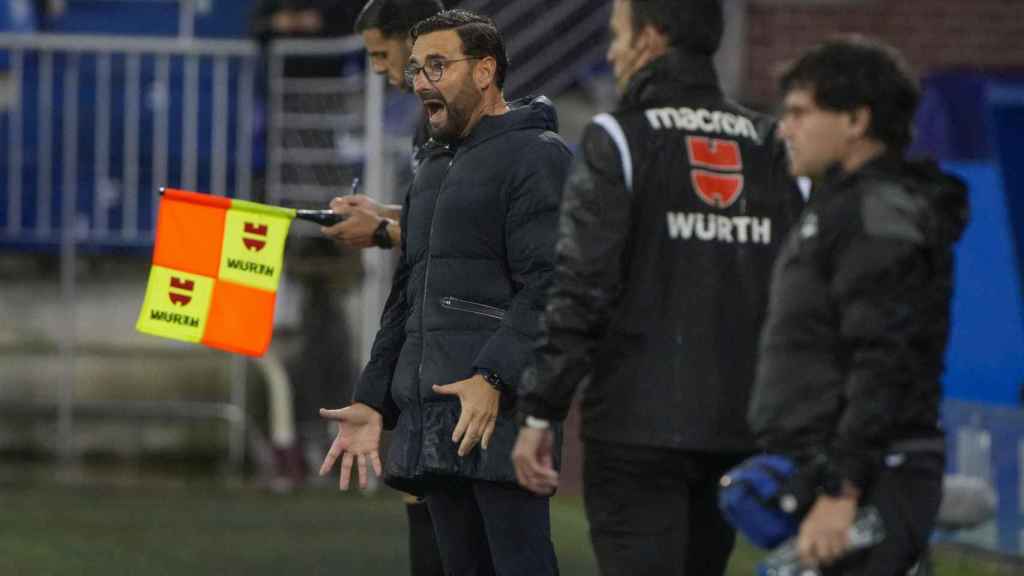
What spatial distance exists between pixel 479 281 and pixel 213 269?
1.00m

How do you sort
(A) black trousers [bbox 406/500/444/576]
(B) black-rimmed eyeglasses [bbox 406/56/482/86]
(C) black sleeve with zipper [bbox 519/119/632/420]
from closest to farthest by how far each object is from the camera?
(C) black sleeve with zipper [bbox 519/119/632/420] < (B) black-rimmed eyeglasses [bbox 406/56/482/86] < (A) black trousers [bbox 406/500/444/576]

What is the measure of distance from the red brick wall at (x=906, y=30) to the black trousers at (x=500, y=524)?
8841mm

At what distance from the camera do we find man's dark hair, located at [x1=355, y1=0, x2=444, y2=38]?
20.4 feet

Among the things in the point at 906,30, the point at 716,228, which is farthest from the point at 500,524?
the point at 906,30

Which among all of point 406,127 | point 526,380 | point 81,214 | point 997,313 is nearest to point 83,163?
point 81,214

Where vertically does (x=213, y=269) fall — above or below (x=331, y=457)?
above

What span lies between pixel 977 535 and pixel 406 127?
4971 millimetres

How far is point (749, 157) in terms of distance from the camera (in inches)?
182

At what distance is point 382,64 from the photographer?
20.6 ft

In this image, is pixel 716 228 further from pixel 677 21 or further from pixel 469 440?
pixel 469 440

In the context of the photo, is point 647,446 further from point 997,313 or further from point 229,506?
point 229,506

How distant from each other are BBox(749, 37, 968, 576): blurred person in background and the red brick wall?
9.89 metres

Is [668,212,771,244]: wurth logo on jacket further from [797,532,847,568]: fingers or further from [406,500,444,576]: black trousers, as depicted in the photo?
[406,500,444,576]: black trousers

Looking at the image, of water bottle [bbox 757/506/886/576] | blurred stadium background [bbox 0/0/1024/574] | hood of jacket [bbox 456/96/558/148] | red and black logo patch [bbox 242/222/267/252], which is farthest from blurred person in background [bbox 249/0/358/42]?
water bottle [bbox 757/506/886/576]
